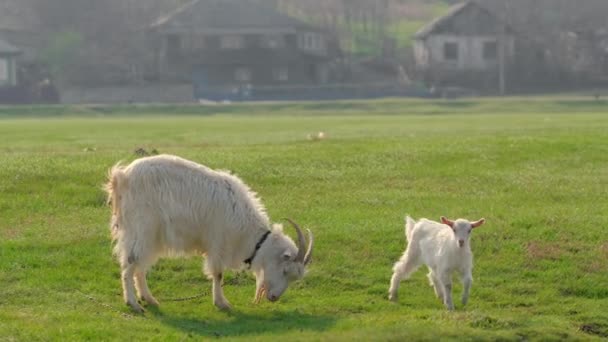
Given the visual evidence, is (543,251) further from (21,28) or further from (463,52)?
(463,52)

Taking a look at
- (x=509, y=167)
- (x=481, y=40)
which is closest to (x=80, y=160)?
(x=509, y=167)

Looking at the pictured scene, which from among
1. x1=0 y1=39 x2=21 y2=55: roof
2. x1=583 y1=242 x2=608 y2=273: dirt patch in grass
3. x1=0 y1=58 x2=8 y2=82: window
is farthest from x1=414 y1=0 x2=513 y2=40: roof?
x1=583 y1=242 x2=608 y2=273: dirt patch in grass

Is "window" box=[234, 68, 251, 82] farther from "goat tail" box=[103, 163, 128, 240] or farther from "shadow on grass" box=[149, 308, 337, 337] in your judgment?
"shadow on grass" box=[149, 308, 337, 337]

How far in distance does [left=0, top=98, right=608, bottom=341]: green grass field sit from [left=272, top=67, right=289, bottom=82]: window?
220ft

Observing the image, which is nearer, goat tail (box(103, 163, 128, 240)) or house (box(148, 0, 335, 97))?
goat tail (box(103, 163, 128, 240))

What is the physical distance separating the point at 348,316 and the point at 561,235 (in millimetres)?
4294

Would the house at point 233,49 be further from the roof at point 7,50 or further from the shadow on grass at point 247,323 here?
the shadow on grass at point 247,323

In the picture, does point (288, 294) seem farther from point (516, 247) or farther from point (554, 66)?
point (554, 66)

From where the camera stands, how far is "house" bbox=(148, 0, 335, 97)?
93.2 metres

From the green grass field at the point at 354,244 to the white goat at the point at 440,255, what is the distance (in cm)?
28

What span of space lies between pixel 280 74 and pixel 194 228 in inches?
3166

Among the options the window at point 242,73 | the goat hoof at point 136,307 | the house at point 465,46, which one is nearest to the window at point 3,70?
the window at point 242,73

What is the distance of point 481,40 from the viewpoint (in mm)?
98000

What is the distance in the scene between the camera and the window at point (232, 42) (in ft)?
312
